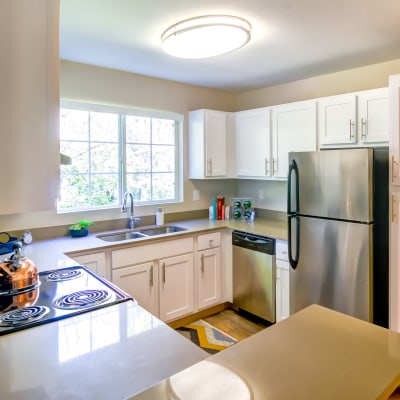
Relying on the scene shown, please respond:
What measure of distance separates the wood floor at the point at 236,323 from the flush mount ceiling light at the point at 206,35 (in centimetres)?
235

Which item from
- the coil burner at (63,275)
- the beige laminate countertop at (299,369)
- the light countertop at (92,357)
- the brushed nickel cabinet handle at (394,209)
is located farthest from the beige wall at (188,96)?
the beige laminate countertop at (299,369)

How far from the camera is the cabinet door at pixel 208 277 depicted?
3219 mm

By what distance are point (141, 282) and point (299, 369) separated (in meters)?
2.12

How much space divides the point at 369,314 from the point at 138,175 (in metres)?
2.40

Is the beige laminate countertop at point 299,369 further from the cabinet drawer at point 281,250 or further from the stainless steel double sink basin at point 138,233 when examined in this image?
the stainless steel double sink basin at point 138,233

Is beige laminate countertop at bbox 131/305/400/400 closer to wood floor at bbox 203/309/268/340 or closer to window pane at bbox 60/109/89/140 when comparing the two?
wood floor at bbox 203/309/268/340

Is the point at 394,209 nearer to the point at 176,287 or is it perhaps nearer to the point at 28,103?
the point at 176,287

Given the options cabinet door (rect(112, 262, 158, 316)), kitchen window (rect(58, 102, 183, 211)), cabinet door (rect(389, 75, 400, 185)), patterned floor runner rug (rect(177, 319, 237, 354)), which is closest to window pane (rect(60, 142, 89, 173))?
kitchen window (rect(58, 102, 183, 211))

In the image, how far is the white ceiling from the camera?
187 cm

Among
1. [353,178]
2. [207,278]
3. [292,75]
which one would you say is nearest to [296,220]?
[353,178]

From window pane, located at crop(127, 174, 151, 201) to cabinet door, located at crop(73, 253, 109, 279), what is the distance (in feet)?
3.24

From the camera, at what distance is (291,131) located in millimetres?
3164

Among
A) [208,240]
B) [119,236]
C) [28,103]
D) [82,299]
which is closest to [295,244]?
[208,240]

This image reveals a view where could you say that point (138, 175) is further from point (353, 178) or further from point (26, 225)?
point (353, 178)
